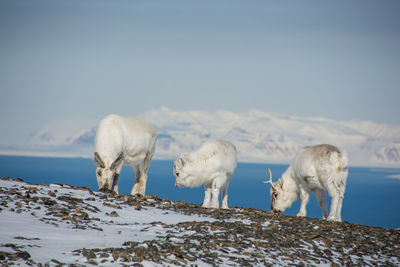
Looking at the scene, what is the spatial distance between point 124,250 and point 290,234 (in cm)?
650

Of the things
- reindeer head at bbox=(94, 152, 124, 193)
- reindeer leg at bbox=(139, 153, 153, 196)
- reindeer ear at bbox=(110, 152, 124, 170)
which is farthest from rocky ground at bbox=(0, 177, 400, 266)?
reindeer leg at bbox=(139, 153, 153, 196)

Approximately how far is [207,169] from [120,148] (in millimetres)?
5141

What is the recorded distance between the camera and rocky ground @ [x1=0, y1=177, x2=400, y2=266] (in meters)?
14.4

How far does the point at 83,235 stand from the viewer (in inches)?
635

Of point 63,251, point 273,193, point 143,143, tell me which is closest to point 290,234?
point 63,251

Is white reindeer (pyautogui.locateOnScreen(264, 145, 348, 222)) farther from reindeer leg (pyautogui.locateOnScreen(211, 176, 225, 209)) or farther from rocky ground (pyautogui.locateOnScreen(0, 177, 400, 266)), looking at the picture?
reindeer leg (pyautogui.locateOnScreen(211, 176, 225, 209))

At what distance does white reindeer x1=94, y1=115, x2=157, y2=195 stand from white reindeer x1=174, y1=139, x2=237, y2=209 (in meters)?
3.34

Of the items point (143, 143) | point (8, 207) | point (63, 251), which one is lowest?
point (63, 251)

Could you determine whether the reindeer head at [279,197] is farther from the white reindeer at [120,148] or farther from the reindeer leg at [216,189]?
the white reindeer at [120,148]

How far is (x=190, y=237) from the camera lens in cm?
1678

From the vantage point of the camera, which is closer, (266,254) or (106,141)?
(266,254)

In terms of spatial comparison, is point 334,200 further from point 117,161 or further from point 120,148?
point 120,148

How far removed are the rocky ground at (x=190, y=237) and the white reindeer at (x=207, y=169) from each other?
1.57 m

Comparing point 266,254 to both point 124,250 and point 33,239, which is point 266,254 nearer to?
point 124,250
